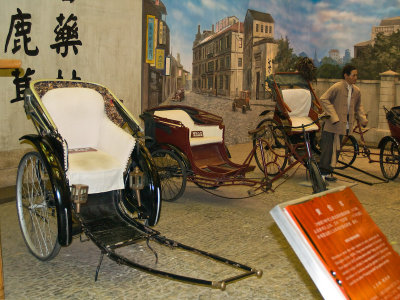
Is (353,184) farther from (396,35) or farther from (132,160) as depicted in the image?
(396,35)

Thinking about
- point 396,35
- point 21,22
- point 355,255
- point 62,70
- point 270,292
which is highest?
point 396,35

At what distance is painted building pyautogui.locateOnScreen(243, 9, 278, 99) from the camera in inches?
386

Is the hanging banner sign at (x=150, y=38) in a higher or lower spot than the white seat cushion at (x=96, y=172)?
higher

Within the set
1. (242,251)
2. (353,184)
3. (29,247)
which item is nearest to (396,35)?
(353,184)

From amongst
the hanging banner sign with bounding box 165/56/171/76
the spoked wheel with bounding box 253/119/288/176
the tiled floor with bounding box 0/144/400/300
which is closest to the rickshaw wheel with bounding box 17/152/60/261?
the tiled floor with bounding box 0/144/400/300

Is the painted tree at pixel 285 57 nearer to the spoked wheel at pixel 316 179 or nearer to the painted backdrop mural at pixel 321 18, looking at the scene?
the painted backdrop mural at pixel 321 18

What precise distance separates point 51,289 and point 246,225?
2.12m

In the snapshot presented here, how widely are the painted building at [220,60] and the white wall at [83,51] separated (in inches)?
74.7

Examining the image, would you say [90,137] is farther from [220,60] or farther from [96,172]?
[220,60]

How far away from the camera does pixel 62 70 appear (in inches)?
233

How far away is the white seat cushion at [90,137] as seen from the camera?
345 cm

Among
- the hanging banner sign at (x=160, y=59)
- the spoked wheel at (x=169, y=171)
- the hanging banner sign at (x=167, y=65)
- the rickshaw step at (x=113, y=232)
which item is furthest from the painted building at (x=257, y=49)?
the rickshaw step at (x=113, y=232)

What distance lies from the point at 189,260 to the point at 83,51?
12.2ft

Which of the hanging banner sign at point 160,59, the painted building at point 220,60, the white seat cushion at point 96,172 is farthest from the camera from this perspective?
the painted building at point 220,60
